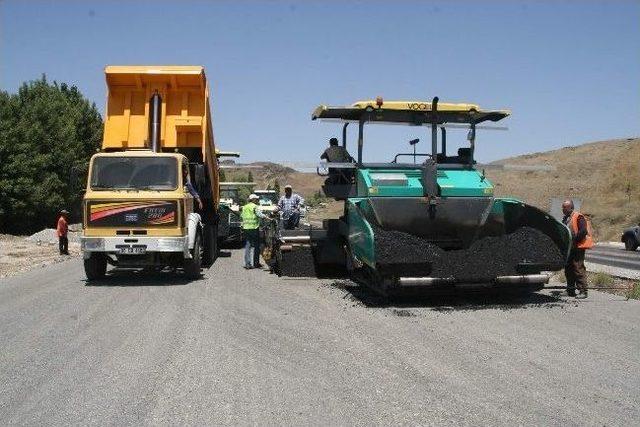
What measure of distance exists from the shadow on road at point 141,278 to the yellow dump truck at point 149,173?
276mm

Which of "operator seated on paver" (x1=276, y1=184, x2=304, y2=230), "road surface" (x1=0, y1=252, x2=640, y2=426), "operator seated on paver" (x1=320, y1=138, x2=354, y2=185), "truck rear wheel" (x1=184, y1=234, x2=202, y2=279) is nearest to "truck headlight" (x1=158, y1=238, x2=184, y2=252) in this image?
"truck rear wheel" (x1=184, y1=234, x2=202, y2=279)

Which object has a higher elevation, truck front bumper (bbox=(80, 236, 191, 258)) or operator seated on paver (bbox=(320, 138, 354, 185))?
operator seated on paver (bbox=(320, 138, 354, 185))

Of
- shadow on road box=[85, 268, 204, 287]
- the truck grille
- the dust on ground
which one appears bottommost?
the dust on ground

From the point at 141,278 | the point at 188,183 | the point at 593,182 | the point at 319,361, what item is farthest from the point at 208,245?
the point at 593,182

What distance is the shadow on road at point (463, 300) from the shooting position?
853cm

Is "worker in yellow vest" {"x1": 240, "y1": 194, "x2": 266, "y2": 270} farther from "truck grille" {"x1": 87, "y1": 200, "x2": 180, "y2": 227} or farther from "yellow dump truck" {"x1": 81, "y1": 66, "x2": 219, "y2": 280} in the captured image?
"truck grille" {"x1": 87, "y1": 200, "x2": 180, "y2": 227}

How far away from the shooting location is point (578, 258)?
31.9ft

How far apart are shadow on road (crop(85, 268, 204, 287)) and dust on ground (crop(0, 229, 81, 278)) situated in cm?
261

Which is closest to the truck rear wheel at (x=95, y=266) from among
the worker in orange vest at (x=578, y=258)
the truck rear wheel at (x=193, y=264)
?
the truck rear wheel at (x=193, y=264)

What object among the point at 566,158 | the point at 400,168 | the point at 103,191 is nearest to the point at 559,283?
Answer: the point at 400,168

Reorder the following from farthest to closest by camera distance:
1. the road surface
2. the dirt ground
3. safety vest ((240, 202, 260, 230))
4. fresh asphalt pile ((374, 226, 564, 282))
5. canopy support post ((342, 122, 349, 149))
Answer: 1. the dirt ground
2. safety vest ((240, 202, 260, 230))
3. canopy support post ((342, 122, 349, 149))
4. fresh asphalt pile ((374, 226, 564, 282))
5. the road surface

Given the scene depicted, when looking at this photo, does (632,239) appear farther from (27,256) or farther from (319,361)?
(319,361)

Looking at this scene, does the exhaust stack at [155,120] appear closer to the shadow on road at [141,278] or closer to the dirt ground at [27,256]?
the shadow on road at [141,278]

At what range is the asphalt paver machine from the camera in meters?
8.46
